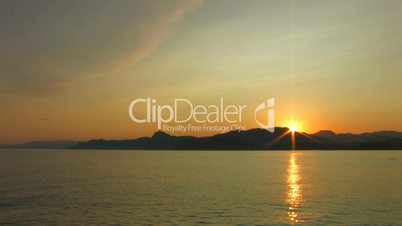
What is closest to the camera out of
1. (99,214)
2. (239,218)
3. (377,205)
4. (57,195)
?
(239,218)

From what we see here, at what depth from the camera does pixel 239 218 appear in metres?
45.8

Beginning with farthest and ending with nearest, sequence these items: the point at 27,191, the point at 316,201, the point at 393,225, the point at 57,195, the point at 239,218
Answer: the point at 27,191 → the point at 57,195 → the point at 316,201 → the point at 239,218 → the point at 393,225

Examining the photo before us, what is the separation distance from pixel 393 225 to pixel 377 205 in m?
14.1

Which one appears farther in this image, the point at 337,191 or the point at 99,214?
the point at 337,191

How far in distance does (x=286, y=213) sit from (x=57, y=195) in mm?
37221

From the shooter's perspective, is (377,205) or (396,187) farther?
(396,187)

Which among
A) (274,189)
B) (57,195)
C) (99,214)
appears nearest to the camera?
(99,214)

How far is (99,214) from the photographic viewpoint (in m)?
48.8

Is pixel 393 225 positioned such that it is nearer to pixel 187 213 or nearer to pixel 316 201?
pixel 316 201

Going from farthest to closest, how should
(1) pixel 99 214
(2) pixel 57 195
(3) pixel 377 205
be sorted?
(2) pixel 57 195 < (3) pixel 377 205 < (1) pixel 99 214

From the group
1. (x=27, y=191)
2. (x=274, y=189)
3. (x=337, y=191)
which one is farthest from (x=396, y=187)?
(x=27, y=191)

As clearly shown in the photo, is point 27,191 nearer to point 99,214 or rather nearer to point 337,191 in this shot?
point 99,214

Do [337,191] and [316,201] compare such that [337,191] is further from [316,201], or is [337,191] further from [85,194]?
[85,194]

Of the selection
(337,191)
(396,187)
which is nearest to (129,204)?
(337,191)
